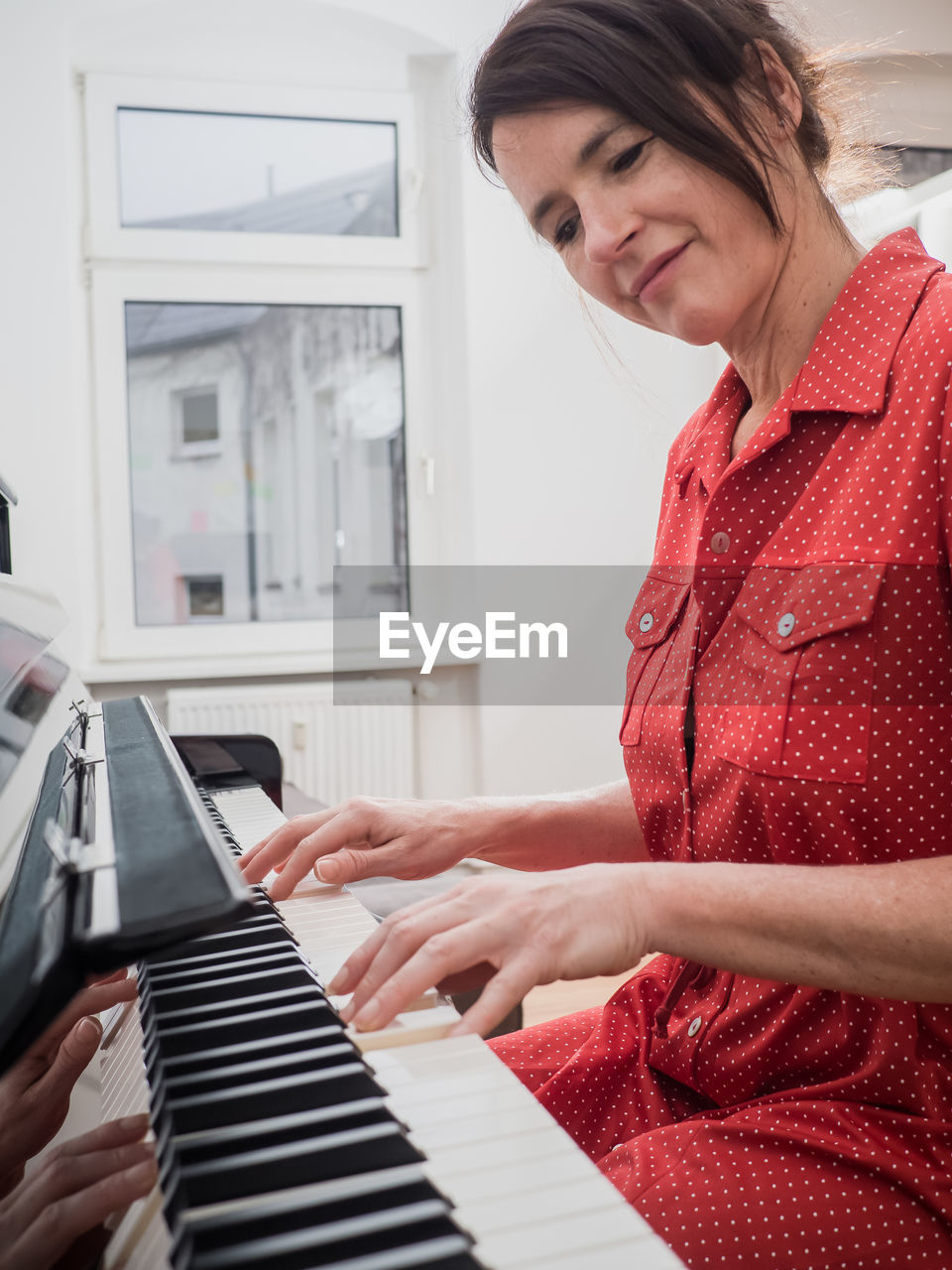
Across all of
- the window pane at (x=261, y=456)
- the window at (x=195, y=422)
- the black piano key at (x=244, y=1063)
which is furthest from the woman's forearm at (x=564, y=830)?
the window at (x=195, y=422)

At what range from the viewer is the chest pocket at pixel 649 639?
1047 millimetres

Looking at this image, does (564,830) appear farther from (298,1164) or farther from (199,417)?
(199,417)

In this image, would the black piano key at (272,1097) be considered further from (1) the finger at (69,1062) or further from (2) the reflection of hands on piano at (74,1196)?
(1) the finger at (69,1062)

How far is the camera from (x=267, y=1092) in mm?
516

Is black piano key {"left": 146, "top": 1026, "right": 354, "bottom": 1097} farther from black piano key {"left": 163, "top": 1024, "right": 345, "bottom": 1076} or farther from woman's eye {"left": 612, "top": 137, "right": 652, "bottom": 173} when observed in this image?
woman's eye {"left": 612, "top": 137, "right": 652, "bottom": 173}

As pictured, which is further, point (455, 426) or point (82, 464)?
point (455, 426)

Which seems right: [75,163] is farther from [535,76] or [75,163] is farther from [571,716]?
[535,76]

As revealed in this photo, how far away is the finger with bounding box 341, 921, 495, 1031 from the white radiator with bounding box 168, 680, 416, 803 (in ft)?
8.65

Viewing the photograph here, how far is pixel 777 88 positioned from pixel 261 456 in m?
2.68

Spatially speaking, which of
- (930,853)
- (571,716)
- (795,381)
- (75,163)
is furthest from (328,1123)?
(75,163)

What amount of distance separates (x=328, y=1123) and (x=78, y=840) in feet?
0.71

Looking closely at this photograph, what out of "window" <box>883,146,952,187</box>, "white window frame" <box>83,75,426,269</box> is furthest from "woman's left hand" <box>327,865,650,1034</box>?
"window" <box>883,146,952,187</box>

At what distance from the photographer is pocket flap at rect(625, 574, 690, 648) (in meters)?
1.05

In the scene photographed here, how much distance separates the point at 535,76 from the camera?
2.89 feet
